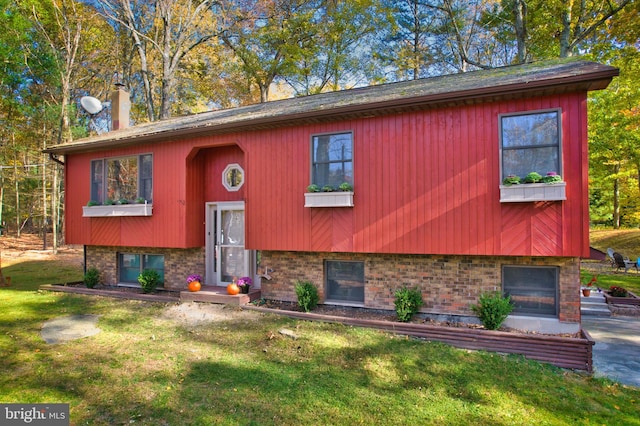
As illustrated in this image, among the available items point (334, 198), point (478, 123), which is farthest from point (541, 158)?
point (334, 198)

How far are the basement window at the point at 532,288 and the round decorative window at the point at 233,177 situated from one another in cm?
617

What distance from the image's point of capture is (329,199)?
6.96 m

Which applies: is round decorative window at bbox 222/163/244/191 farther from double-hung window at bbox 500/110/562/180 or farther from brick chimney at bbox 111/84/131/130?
double-hung window at bbox 500/110/562/180

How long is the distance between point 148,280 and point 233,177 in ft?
11.2

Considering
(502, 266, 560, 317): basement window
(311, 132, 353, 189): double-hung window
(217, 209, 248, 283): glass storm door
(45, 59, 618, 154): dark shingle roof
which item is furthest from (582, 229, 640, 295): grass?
(217, 209, 248, 283): glass storm door

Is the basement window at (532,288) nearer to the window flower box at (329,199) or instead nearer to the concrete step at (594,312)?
the window flower box at (329,199)

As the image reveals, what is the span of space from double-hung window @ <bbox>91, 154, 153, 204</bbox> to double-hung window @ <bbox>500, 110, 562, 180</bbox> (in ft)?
27.1

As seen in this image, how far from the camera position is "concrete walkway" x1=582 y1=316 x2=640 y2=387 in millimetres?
5078

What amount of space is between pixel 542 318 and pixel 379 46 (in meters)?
17.8

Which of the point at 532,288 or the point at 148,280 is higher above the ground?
the point at 532,288

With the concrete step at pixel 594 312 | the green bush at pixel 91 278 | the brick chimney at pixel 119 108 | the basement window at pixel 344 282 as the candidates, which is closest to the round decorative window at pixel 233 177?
the basement window at pixel 344 282

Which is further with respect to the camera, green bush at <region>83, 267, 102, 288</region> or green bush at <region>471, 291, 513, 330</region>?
green bush at <region>83, 267, 102, 288</region>

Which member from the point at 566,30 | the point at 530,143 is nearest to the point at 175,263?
the point at 530,143

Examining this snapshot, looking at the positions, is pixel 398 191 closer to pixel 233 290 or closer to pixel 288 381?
pixel 288 381
